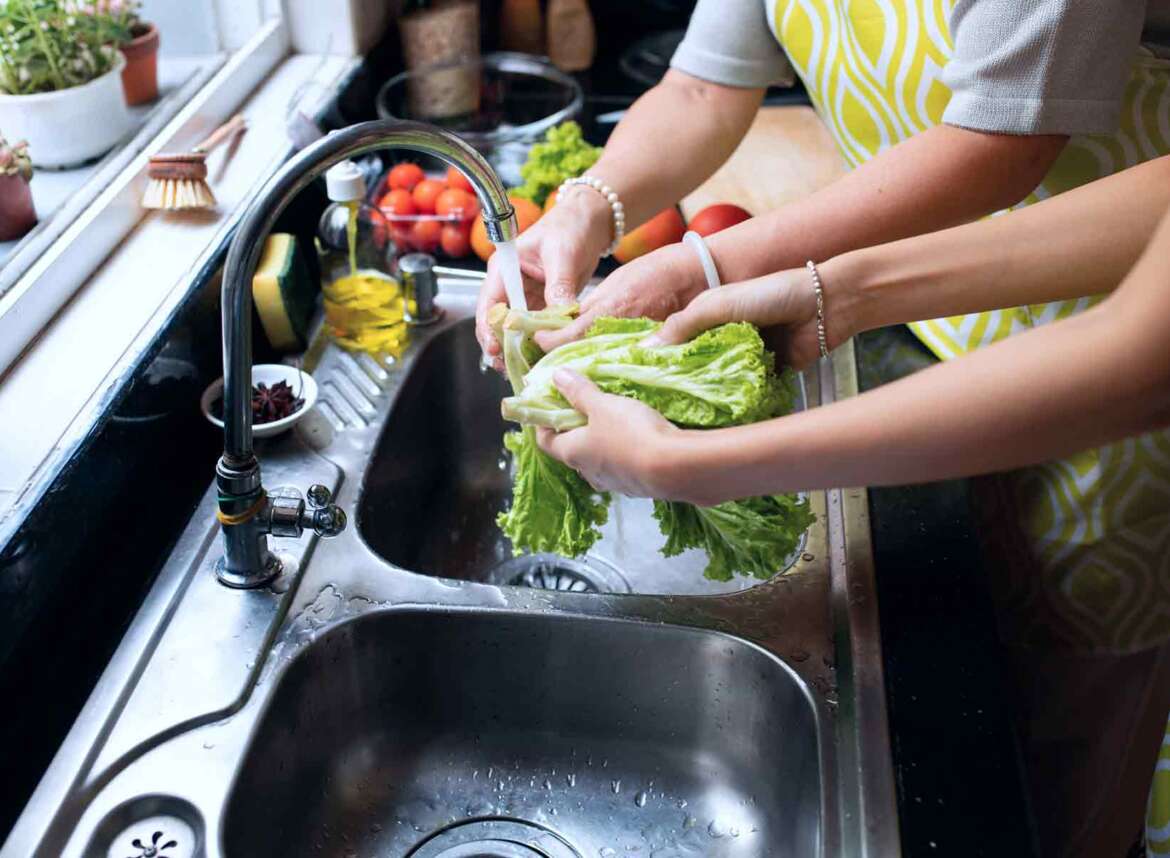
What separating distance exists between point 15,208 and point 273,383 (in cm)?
38

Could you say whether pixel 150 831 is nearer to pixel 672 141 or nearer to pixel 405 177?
pixel 672 141

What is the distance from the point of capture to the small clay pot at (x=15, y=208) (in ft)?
4.49

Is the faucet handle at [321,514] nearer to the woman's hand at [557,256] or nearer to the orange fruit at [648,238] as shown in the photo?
the woman's hand at [557,256]

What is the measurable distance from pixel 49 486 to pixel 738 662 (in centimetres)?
71

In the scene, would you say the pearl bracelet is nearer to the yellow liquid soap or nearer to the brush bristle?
the yellow liquid soap

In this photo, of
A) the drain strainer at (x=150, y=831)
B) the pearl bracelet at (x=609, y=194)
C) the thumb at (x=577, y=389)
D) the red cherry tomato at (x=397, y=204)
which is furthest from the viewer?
the red cherry tomato at (x=397, y=204)

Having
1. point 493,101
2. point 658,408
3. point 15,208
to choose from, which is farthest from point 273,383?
point 493,101

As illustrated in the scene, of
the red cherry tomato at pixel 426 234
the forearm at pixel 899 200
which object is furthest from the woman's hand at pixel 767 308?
the red cherry tomato at pixel 426 234

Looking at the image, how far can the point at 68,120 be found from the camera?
156 centimetres

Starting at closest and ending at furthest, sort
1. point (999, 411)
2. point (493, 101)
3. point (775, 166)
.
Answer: point (999, 411)
point (775, 166)
point (493, 101)

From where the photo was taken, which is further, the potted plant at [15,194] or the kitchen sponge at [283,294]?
the kitchen sponge at [283,294]

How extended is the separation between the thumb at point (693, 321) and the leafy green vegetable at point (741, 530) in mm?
178

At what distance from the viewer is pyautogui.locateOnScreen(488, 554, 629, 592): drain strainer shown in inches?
61.5

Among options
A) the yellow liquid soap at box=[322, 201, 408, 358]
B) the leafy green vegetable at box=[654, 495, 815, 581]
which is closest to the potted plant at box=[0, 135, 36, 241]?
the yellow liquid soap at box=[322, 201, 408, 358]
